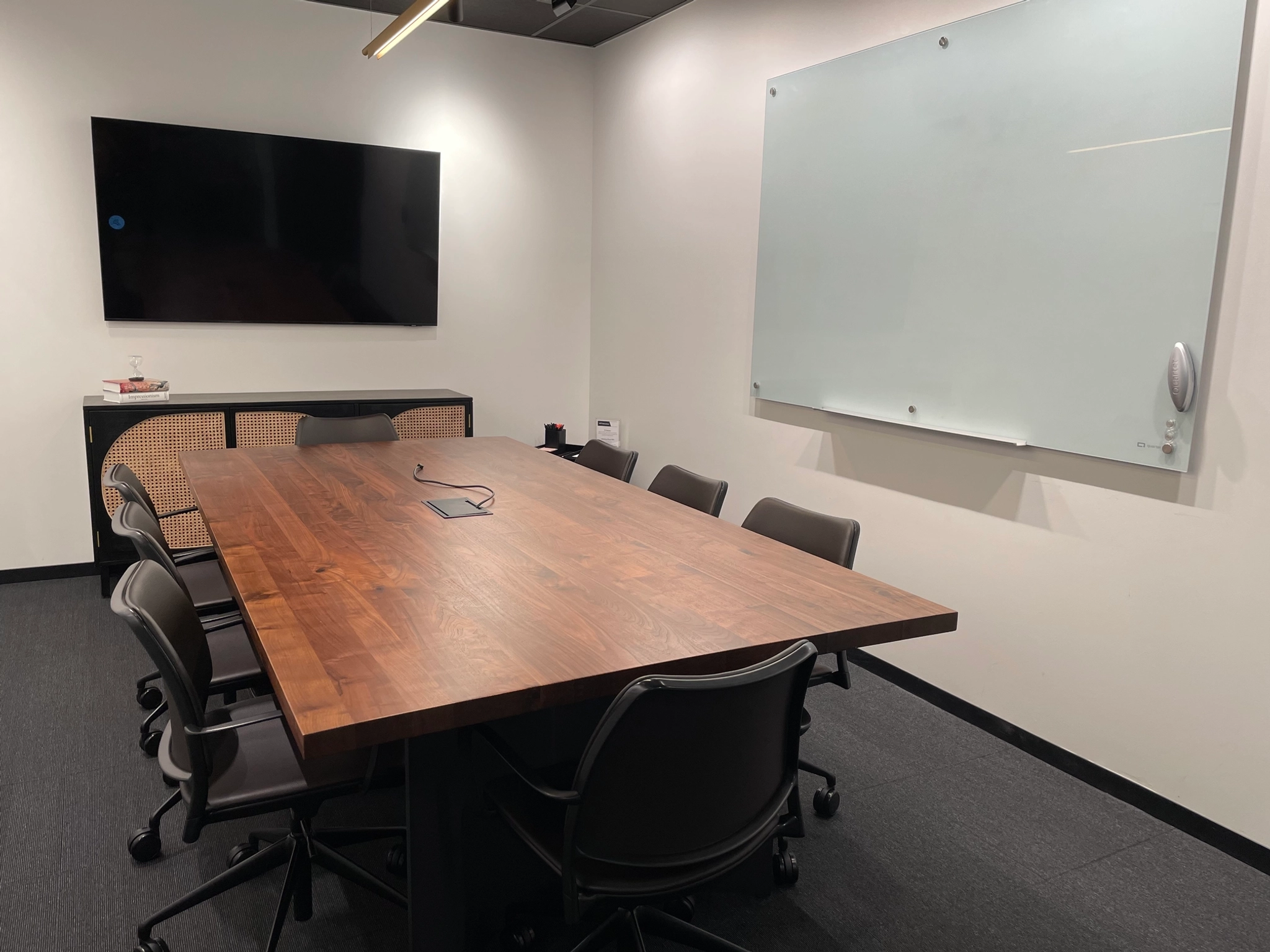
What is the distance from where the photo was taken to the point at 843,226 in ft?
12.3

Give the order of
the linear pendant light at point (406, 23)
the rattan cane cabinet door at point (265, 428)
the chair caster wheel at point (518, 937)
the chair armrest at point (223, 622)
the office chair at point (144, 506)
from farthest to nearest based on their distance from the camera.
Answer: the rattan cane cabinet door at point (265, 428), the linear pendant light at point (406, 23), the office chair at point (144, 506), the chair armrest at point (223, 622), the chair caster wheel at point (518, 937)

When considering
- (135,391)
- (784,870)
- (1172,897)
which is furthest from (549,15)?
(1172,897)

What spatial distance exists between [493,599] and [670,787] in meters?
0.60

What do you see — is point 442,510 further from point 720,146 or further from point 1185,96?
point 720,146

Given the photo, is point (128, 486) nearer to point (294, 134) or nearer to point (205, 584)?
point (205, 584)

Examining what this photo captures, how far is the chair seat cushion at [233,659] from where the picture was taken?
7.52 ft

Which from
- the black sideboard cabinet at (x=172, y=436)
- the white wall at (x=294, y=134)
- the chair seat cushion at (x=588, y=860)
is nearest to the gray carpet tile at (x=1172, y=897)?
the chair seat cushion at (x=588, y=860)

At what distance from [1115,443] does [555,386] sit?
3.69 m

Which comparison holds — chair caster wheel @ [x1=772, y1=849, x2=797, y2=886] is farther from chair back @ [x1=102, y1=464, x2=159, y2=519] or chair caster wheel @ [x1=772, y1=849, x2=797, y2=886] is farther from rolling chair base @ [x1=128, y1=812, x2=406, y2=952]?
chair back @ [x1=102, y1=464, x2=159, y2=519]

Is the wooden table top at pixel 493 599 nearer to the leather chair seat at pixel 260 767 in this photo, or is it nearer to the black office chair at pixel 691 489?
the black office chair at pixel 691 489

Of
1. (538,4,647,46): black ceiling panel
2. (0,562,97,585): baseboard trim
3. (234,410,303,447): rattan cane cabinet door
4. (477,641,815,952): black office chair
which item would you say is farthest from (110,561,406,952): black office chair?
(538,4,647,46): black ceiling panel

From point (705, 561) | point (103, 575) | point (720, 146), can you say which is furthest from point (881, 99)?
point (103, 575)

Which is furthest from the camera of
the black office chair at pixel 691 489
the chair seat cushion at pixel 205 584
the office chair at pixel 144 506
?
the black office chair at pixel 691 489

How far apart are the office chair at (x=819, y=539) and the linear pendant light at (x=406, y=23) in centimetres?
224
